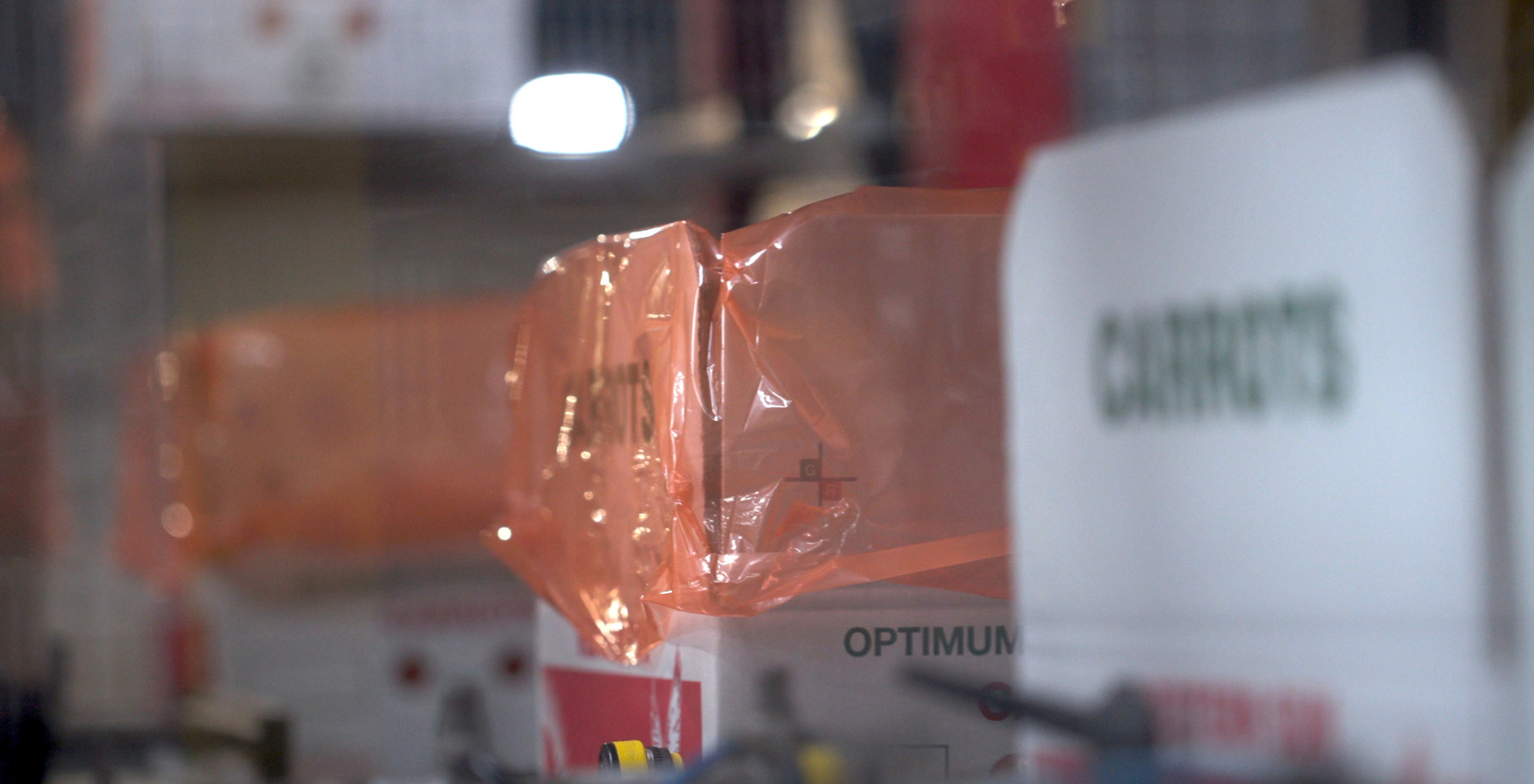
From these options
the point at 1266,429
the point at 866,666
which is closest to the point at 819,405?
the point at 866,666

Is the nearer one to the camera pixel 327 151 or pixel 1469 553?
pixel 1469 553

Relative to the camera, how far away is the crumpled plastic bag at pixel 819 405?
2.58ft

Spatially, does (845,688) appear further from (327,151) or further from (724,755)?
(327,151)

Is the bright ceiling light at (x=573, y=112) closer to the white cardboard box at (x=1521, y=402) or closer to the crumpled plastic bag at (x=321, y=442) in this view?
the crumpled plastic bag at (x=321, y=442)

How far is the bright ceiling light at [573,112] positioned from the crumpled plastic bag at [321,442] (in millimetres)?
280

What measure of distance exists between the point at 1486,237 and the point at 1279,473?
10 centimetres

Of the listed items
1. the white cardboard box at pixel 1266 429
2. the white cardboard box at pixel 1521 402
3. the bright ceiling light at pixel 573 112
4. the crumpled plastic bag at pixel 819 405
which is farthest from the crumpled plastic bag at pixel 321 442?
the white cardboard box at pixel 1521 402

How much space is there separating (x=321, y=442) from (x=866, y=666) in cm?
137

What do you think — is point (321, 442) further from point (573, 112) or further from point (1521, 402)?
point (1521, 402)

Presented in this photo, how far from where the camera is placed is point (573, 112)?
176 centimetres

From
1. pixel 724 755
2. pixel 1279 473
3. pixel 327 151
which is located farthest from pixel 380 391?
pixel 1279 473

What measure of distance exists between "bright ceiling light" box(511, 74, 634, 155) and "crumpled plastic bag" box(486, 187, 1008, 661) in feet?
2.96

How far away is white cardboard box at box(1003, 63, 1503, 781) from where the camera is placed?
0.42 meters

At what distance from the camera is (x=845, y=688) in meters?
0.82
